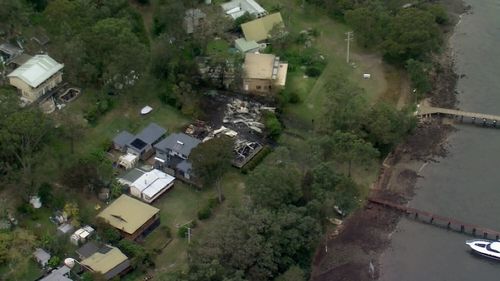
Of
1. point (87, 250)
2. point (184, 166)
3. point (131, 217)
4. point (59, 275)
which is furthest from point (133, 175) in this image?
point (59, 275)

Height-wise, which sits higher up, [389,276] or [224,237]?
[224,237]

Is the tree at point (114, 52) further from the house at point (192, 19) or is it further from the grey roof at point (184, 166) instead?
the grey roof at point (184, 166)

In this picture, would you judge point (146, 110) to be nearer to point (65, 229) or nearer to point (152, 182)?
point (152, 182)

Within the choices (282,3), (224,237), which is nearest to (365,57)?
(282,3)

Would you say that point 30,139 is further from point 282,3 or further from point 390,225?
point 282,3

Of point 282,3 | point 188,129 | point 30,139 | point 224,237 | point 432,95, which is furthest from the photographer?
point 282,3

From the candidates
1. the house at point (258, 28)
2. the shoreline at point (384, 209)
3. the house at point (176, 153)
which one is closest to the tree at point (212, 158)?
the house at point (176, 153)
